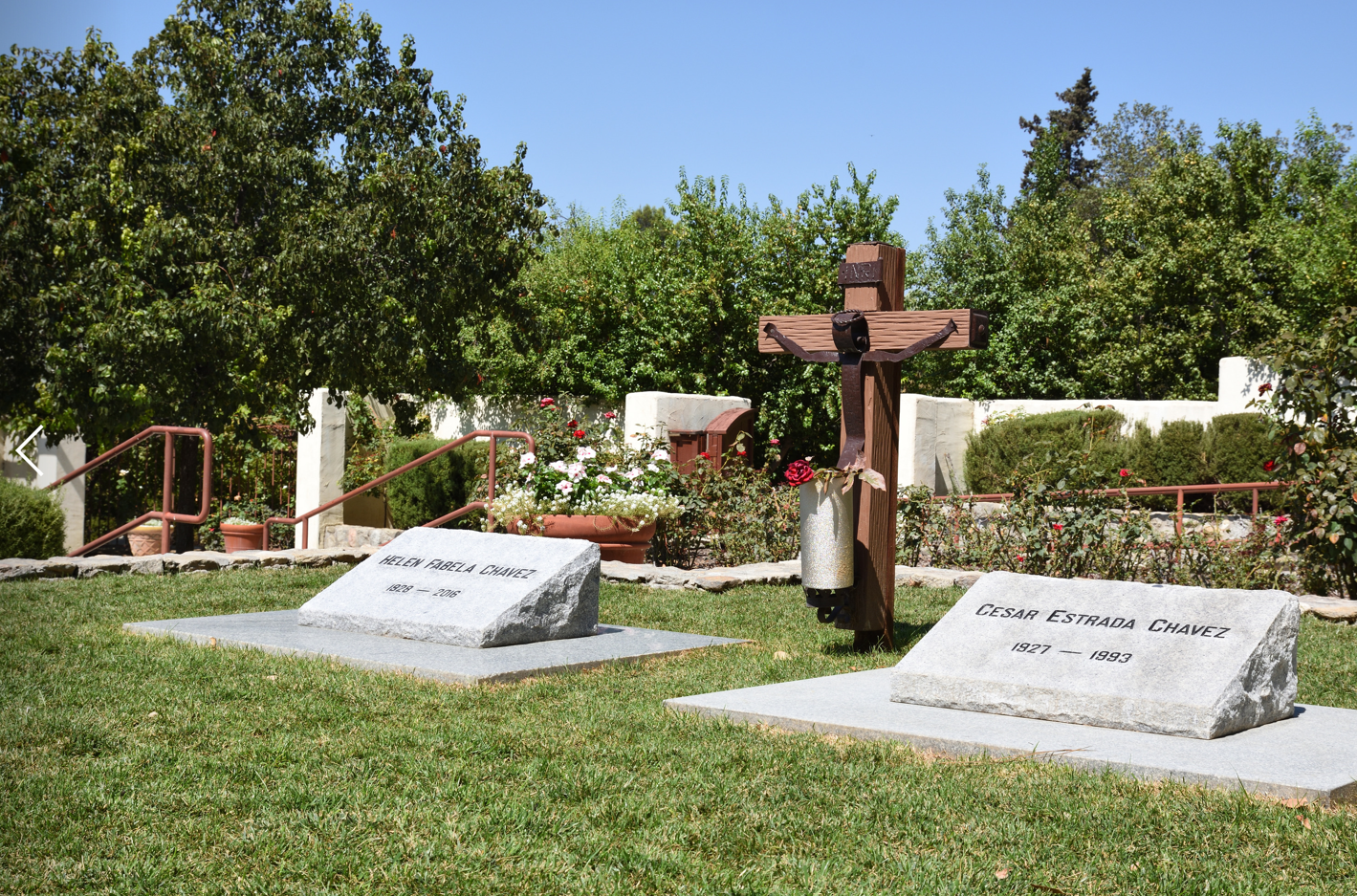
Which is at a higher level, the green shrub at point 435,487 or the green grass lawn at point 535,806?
the green shrub at point 435,487

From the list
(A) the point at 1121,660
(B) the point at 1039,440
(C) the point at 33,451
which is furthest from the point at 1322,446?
(C) the point at 33,451

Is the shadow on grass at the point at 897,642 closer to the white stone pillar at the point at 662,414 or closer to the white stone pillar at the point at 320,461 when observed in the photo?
the white stone pillar at the point at 662,414

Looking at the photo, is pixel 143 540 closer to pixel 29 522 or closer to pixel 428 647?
pixel 29 522

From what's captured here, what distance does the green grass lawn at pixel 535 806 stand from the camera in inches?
123

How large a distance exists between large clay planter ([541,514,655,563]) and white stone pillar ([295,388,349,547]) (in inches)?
202

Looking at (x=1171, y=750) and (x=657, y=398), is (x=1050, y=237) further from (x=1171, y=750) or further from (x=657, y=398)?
(x=1171, y=750)

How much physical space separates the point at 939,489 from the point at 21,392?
12353 mm

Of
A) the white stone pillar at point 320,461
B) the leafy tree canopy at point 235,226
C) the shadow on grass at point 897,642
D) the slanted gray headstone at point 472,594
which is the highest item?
the leafy tree canopy at point 235,226

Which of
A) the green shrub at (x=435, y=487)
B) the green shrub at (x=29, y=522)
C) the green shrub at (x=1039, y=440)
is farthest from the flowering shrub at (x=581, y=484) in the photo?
the green shrub at (x=1039, y=440)

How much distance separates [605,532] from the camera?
35.2 feet

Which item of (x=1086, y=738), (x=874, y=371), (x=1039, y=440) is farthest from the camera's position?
(x=1039, y=440)

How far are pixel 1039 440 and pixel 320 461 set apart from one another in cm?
968

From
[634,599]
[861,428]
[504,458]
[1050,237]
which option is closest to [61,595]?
[634,599]

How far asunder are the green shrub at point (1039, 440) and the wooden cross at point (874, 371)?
10.4 m
